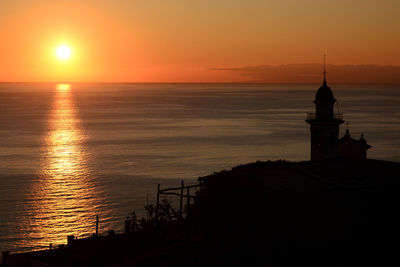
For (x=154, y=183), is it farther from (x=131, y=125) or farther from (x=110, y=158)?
(x=131, y=125)

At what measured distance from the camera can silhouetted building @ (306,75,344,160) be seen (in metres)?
40.1

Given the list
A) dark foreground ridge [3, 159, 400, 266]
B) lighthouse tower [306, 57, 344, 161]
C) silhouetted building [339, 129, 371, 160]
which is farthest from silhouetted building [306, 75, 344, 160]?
dark foreground ridge [3, 159, 400, 266]

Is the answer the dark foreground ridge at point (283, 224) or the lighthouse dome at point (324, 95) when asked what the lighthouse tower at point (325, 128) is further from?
the dark foreground ridge at point (283, 224)

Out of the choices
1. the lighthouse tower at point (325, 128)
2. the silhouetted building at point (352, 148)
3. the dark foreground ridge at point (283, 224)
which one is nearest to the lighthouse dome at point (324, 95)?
the lighthouse tower at point (325, 128)

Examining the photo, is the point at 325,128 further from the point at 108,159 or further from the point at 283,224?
the point at 108,159

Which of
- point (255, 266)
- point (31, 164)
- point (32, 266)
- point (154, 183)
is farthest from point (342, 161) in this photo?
point (31, 164)

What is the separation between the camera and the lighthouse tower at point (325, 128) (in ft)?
132

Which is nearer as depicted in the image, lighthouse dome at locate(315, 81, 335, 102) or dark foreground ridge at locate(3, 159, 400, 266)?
dark foreground ridge at locate(3, 159, 400, 266)

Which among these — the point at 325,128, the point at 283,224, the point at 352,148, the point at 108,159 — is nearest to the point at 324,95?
the point at 325,128

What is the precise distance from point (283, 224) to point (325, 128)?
20.7 m

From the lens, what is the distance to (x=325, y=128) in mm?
40125

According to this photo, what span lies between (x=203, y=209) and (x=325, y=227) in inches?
203

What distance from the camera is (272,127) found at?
425ft

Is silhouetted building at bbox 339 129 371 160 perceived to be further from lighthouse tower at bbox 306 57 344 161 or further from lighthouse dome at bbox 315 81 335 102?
lighthouse dome at bbox 315 81 335 102
